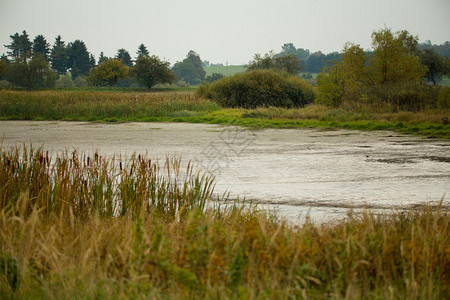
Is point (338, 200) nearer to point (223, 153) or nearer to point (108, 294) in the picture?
point (108, 294)

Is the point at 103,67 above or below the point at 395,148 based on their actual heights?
above

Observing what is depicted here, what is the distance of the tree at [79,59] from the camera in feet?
383

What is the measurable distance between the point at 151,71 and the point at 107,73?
13.2 metres

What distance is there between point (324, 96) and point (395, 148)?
53.4 feet

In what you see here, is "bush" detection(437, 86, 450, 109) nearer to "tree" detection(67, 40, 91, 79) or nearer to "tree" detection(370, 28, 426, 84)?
"tree" detection(370, 28, 426, 84)

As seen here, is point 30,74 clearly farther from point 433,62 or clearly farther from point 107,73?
point 433,62

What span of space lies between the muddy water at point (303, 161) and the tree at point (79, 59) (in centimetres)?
9866

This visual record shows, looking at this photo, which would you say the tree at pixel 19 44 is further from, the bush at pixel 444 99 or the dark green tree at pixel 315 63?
the bush at pixel 444 99

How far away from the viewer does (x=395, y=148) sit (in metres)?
16.0

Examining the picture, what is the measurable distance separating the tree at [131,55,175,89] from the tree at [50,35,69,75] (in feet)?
146

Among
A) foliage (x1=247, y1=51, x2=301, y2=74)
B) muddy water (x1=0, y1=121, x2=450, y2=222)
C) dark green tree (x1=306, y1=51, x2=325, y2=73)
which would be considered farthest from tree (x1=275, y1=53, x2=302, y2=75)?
muddy water (x1=0, y1=121, x2=450, y2=222)

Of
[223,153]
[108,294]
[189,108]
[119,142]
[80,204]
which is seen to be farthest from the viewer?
[189,108]

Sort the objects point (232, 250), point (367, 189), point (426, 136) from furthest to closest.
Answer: point (426, 136) → point (367, 189) → point (232, 250)

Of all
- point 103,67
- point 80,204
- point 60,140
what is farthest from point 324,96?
point 103,67
